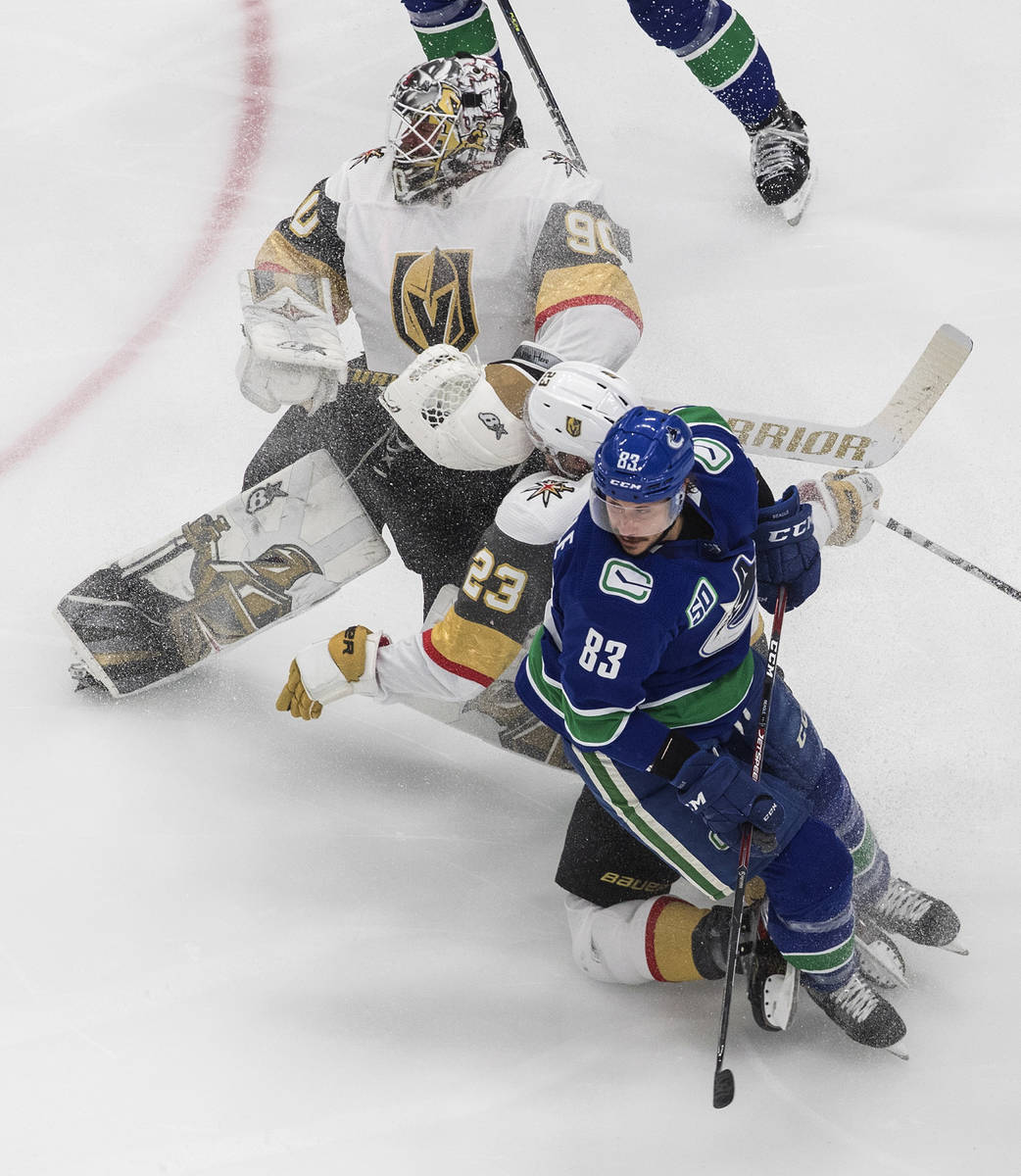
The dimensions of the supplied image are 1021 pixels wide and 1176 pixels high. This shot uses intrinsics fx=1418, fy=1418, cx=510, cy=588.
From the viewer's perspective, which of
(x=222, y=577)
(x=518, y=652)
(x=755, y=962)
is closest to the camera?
(x=755, y=962)

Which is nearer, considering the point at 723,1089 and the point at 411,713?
the point at 723,1089

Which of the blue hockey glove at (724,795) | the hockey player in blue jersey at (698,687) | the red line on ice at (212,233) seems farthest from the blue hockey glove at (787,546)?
the red line on ice at (212,233)

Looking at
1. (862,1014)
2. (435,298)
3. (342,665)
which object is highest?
(435,298)

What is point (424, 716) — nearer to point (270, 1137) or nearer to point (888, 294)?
point (270, 1137)

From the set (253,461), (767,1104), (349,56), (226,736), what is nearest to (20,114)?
(349,56)

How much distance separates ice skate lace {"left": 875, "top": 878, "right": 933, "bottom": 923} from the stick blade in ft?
1.96

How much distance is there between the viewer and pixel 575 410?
7.67ft

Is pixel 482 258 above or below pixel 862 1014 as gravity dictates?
above

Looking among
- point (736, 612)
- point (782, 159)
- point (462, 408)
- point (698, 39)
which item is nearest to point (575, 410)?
point (462, 408)

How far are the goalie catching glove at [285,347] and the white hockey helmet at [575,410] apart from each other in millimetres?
536

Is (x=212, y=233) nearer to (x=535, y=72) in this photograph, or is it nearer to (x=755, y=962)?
(x=535, y=72)

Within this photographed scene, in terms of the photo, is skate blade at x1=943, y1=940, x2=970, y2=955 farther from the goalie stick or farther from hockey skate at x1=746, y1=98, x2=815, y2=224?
hockey skate at x1=746, y1=98, x2=815, y2=224

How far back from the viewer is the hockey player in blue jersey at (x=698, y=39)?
390 cm

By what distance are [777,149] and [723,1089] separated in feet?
9.92
